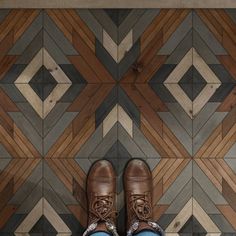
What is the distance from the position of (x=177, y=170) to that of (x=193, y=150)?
8cm

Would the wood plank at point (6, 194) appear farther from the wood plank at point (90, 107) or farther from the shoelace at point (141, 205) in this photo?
the shoelace at point (141, 205)

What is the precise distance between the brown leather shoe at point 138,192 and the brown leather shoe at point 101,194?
0.05 metres

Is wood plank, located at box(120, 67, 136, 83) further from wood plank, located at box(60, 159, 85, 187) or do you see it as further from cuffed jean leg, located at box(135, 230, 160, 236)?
cuffed jean leg, located at box(135, 230, 160, 236)

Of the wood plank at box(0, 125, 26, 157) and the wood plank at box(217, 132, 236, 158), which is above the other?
the wood plank at box(217, 132, 236, 158)

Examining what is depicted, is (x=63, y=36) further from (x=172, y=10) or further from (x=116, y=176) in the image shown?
(x=116, y=176)

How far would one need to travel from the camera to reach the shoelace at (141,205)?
1.24 m

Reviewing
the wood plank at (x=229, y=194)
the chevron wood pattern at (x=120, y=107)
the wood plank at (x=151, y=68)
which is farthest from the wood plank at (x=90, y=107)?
the wood plank at (x=229, y=194)

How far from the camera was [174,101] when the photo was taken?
128cm

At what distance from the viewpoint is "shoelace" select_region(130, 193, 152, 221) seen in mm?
1238

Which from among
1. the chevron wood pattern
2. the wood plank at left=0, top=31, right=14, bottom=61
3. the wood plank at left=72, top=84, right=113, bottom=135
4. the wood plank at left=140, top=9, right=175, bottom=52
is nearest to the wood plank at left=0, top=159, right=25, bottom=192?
the chevron wood pattern

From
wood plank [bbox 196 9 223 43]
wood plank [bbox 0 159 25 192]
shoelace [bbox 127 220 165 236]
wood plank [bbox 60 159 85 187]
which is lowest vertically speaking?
shoelace [bbox 127 220 165 236]

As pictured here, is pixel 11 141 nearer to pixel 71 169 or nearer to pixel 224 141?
pixel 71 169

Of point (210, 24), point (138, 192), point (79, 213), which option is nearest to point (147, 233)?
point (138, 192)

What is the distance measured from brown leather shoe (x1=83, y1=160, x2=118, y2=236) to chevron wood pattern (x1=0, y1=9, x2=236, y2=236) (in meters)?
0.03
